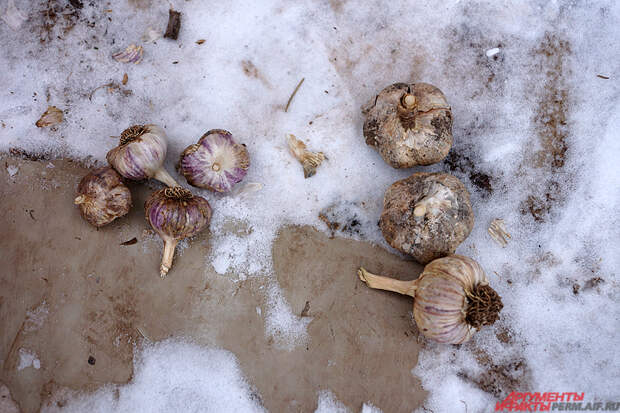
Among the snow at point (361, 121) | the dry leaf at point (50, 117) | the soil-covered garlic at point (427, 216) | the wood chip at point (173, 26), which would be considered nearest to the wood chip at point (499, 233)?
the snow at point (361, 121)

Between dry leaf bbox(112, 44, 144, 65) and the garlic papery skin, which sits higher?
dry leaf bbox(112, 44, 144, 65)

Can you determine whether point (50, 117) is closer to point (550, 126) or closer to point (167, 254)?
point (167, 254)

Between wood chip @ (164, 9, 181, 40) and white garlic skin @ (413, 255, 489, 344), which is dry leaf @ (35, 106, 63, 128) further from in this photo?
white garlic skin @ (413, 255, 489, 344)

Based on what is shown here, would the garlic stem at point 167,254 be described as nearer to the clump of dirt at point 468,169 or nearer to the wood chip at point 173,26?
the wood chip at point 173,26

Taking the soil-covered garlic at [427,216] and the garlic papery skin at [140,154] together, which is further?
the garlic papery skin at [140,154]

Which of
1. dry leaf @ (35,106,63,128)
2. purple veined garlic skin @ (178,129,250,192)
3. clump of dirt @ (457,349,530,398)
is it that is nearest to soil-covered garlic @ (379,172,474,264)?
clump of dirt @ (457,349,530,398)

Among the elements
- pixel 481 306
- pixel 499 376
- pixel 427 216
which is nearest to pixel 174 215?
pixel 427 216
